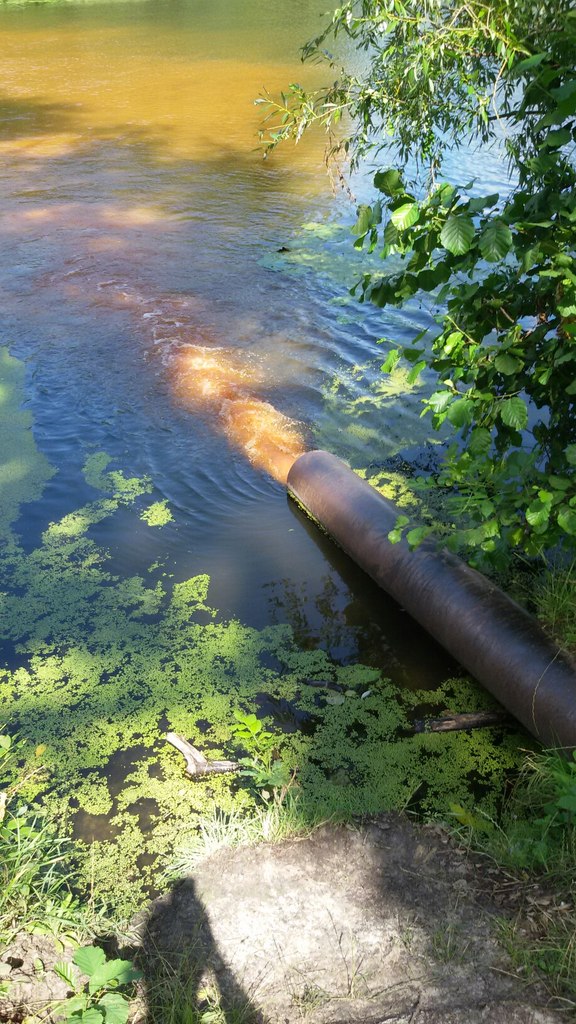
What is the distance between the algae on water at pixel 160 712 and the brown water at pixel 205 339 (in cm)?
17

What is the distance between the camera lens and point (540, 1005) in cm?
210

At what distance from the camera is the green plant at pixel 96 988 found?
207 centimetres

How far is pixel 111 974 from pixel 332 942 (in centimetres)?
64

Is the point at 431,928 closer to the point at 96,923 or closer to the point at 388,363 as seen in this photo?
the point at 96,923

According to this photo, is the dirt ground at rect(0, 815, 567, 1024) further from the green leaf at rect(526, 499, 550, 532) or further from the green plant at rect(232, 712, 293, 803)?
the green leaf at rect(526, 499, 550, 532)

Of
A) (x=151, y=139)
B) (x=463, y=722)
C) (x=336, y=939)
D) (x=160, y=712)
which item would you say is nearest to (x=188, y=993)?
(x=336, y=939)

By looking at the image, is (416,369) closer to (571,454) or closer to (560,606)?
(571,454)

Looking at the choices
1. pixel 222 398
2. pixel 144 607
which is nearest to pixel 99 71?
pixel 222 398

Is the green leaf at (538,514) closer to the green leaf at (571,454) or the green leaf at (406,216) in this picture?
the green leaf at (571,454)

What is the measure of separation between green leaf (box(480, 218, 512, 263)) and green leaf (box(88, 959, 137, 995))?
88.0 inches

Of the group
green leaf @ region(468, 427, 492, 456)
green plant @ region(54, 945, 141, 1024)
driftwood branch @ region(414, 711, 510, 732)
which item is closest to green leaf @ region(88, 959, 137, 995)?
green plant @ region(54, 945, 141, 1024)

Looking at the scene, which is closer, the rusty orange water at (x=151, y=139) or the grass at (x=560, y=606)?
the grass at (x=560, y=606)

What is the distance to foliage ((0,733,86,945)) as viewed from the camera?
94.1 inches

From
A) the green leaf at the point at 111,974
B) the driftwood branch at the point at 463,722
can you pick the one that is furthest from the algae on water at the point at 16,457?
the green leaf at the point at 111,974
